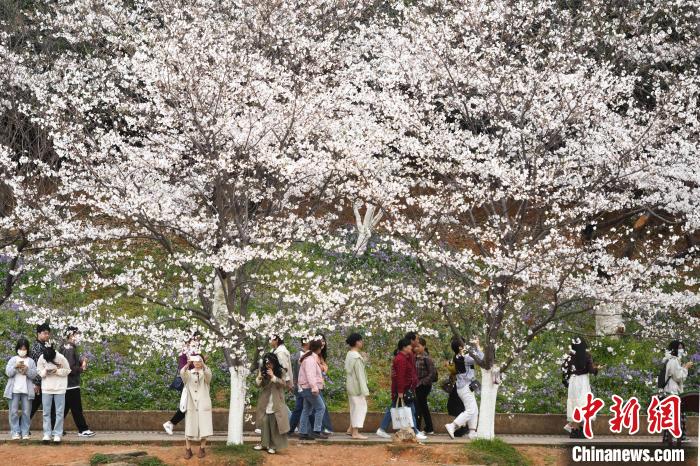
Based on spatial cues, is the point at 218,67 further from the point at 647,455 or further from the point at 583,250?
the point at 647,455

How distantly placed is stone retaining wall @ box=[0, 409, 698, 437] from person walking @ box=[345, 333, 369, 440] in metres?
0.87

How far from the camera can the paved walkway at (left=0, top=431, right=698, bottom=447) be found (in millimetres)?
15641

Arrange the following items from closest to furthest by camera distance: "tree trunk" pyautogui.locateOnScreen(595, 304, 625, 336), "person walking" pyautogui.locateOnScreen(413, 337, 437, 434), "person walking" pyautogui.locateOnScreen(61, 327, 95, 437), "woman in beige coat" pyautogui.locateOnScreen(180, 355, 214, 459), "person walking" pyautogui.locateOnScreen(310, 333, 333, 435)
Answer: "woman in beige coat" pyautogui.locateOnScreen(180, 355, 214, 459), "person walking" pyautogui.locateOnScreen(61, 327, 95, 437), "person walking" pyautogui.locateOnScreen(310, 333, 333, 435), "person walking" pyautogui.locateOnScreen(413, 337, 437, 434), "tree trunk" pyautogui.locateOnScreen(595, 304, 625, 336)

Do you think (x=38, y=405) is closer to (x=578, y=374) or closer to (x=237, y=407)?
(x=237, y=407)

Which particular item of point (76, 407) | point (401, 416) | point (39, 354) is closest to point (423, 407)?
point (401, 416)

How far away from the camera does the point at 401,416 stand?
1579 cm

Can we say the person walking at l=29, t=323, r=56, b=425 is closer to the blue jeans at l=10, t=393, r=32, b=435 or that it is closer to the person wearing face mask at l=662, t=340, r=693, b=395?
the blue jeans at l=10, t=393, r=32, b=435

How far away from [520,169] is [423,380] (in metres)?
3.81

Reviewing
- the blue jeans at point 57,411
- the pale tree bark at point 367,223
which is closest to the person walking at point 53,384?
the blue jeans at point 57,411

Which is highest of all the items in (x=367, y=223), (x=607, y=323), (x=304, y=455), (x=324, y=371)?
(x=367, y=223)

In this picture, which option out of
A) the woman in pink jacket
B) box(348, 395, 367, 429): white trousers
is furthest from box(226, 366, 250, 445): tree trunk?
box(348, 395, 367, 429): white trousers

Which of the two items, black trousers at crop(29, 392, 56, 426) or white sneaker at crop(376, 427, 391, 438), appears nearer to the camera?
black trousers at crop(29, 392, 56, 426)

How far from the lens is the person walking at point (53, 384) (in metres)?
15.2

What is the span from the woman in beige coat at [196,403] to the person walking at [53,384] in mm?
1865
